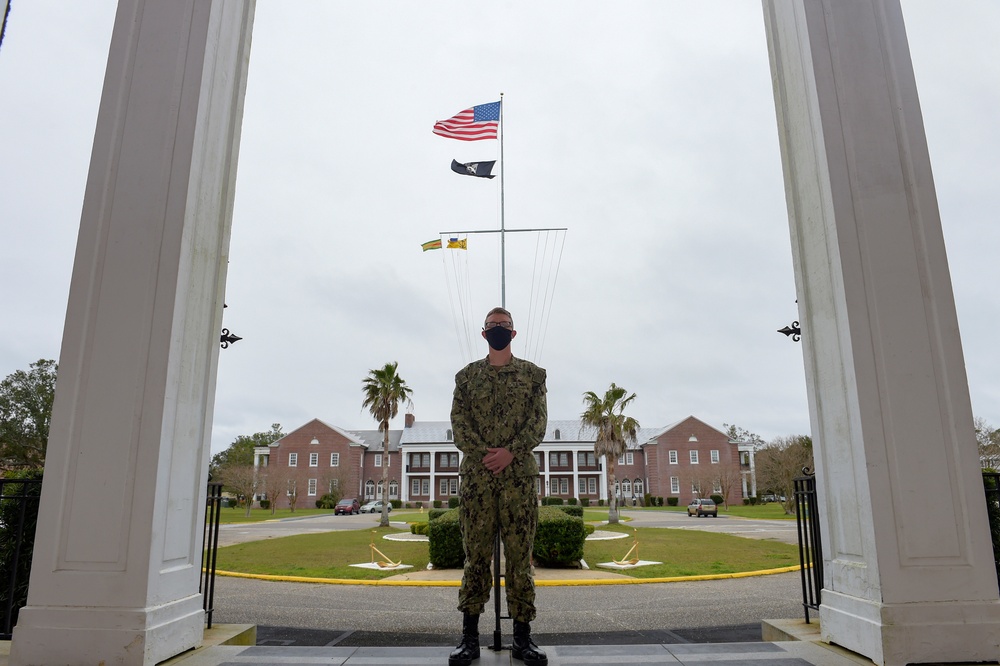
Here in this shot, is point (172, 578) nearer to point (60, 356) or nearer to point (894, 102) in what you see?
point (60, 356)

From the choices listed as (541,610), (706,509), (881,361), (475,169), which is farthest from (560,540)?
(706,509)

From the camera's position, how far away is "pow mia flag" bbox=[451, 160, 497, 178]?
1602 cm

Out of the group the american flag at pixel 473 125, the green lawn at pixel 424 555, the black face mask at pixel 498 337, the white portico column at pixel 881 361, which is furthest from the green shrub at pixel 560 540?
the black face mask at pixel 498 337

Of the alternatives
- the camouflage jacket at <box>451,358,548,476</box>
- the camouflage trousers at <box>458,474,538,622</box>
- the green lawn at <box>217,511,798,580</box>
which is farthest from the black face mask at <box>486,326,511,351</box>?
the green lawn at <box>217,511,798,580</box>

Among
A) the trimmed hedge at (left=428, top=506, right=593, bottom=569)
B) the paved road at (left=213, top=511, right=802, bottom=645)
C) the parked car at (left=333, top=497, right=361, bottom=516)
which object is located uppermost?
the trimmed hedge at (left=428, top=506, right=593, bottom=569)

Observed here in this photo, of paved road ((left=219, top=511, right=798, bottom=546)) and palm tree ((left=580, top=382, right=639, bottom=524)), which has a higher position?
palm tree ((left=580, top=382, right=639, bottom=524))

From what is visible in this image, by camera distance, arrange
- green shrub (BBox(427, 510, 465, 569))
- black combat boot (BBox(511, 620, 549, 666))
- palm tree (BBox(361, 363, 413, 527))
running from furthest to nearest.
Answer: palm tree (BBox(361, 363, 413, 527)) → green shrub (BBox(427, 510, 465, 569)) → black combat boot (BBox(511, 620, 549, 666))

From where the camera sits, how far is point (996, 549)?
527 centimetres

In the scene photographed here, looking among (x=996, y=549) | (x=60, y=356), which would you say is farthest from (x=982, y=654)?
(x=60, y=356)

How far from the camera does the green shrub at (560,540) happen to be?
42.0 feet

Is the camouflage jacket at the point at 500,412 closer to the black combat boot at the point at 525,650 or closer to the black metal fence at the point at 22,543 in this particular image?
the black combat boot at the point at 525,650

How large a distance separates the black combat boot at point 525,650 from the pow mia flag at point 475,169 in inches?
530

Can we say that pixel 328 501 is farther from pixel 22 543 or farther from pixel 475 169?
pixel 22 543

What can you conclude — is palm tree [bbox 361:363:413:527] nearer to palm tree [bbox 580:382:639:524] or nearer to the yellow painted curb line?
palm tree [bbox 580:382:639:524]
